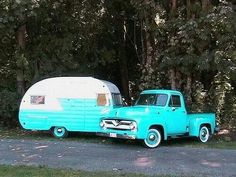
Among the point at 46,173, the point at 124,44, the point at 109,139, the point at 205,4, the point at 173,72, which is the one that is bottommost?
the point at 46,173

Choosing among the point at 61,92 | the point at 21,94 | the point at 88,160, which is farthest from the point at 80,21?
the point at 88,160

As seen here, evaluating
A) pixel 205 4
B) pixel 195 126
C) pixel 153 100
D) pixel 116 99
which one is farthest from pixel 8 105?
pixel 205 4

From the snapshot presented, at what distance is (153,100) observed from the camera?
16.9 meters

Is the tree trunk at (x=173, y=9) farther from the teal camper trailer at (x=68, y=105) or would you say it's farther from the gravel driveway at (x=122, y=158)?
the gravel driveway at (x=122, y=158)

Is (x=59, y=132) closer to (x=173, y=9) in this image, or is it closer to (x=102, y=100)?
(x=102, y=100)

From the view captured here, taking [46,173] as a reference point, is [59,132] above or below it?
above

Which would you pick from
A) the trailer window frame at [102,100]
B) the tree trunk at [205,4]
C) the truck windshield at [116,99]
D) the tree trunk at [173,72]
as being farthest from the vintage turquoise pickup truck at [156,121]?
the tree trunk at [205,4]

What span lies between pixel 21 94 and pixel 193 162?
1168cm

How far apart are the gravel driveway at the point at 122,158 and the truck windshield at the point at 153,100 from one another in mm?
1675

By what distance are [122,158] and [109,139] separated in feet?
15.7

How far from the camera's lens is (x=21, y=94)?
22.4 m

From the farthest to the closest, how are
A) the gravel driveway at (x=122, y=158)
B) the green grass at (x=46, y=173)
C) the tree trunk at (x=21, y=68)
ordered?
1. the tree trunk at (x=21, y=68)
2. the gravel driveway at (x=122, y=158)
3. the green grass at (x=46, y=173)

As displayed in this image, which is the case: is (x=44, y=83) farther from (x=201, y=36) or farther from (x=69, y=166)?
(x=69, y=166)

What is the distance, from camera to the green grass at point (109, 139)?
16.8 m
